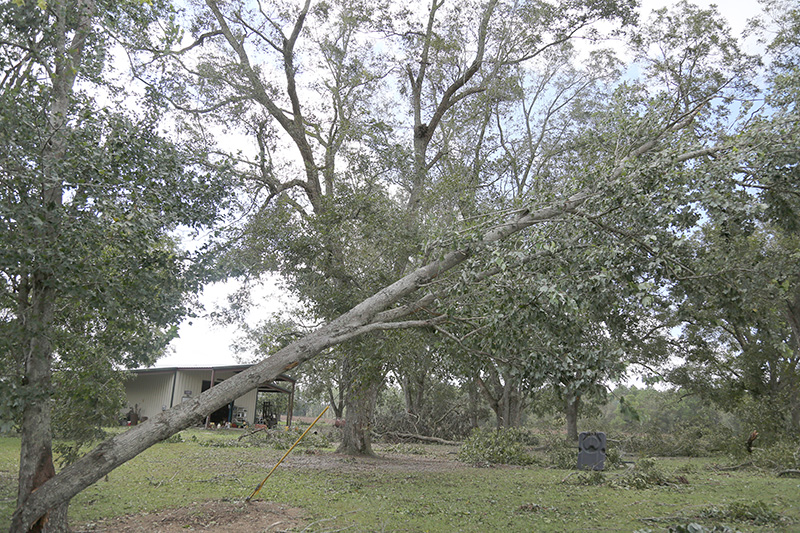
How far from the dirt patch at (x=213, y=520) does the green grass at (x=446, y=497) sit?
331 millimetres

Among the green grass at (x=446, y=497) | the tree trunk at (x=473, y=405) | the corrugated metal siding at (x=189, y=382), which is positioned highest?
the corrugated metal siding at (x=189, y=382)

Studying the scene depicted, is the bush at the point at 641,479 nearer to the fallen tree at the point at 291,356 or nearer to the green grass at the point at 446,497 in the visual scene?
the green grass at the point at 446,497

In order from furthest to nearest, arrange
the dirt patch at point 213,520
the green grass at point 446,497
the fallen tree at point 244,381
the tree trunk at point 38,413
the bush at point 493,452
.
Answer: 1. the bush at point 493,452
2. the green grass at point 446,497
3. the dirt patch at point 213,520
4. the tree trunk at point 38,413
5. the fallen tree at point 244,381

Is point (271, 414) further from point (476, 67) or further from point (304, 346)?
point (304, 346)

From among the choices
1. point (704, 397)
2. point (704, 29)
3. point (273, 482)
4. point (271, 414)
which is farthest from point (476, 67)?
point (271, 414)

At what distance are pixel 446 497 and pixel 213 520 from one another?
3937mm

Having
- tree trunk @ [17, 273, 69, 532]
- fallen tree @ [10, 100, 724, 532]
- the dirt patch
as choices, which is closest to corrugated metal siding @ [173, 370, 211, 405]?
the dirt patch

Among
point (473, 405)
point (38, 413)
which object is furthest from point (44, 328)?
point (473, 405)

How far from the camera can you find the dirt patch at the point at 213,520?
5.98 metres

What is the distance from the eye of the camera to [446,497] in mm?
8555

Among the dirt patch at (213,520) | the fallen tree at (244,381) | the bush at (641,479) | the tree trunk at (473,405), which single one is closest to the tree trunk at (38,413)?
the fallen tree at (244,381)

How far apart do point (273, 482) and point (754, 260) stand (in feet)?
30.8

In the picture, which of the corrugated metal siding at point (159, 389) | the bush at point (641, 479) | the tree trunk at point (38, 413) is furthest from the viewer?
the corrugated metal siding at point (159, 389)

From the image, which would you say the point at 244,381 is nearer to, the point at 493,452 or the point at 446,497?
the point at 446,497
